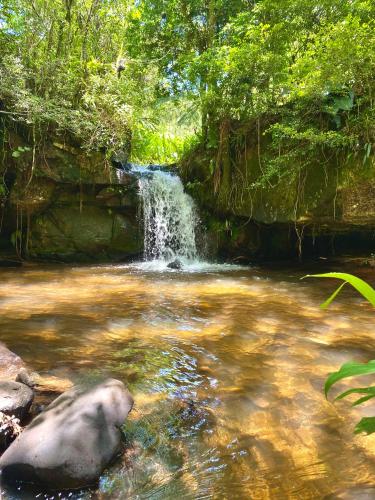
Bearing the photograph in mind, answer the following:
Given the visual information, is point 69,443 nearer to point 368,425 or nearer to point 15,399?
point 15,399

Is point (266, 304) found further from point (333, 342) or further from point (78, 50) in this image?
point (78, 50)

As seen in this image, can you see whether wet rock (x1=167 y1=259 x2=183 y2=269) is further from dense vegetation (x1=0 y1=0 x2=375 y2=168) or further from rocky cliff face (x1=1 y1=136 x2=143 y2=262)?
dense vegetation (x1=0 y1=0 x2=375 y2=168)

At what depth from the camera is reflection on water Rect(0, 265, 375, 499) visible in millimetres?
1569

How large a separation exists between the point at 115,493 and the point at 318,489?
0.83 metres

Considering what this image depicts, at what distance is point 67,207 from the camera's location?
8617 millimetres

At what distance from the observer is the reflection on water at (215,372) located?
1.57m

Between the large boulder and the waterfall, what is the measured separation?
7.09 m

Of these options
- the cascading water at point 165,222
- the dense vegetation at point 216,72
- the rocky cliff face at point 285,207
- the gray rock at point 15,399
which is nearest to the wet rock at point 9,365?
the gray rock at point 15,399

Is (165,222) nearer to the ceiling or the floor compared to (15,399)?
nearer to the ceiling

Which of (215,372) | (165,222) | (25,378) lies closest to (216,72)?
(165,222)

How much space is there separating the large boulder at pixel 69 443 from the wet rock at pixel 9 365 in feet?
2.29

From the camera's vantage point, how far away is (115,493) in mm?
1466

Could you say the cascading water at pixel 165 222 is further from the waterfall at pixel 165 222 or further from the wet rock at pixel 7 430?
the wet rock at pixel 7 430

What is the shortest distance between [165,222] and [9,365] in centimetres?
670
